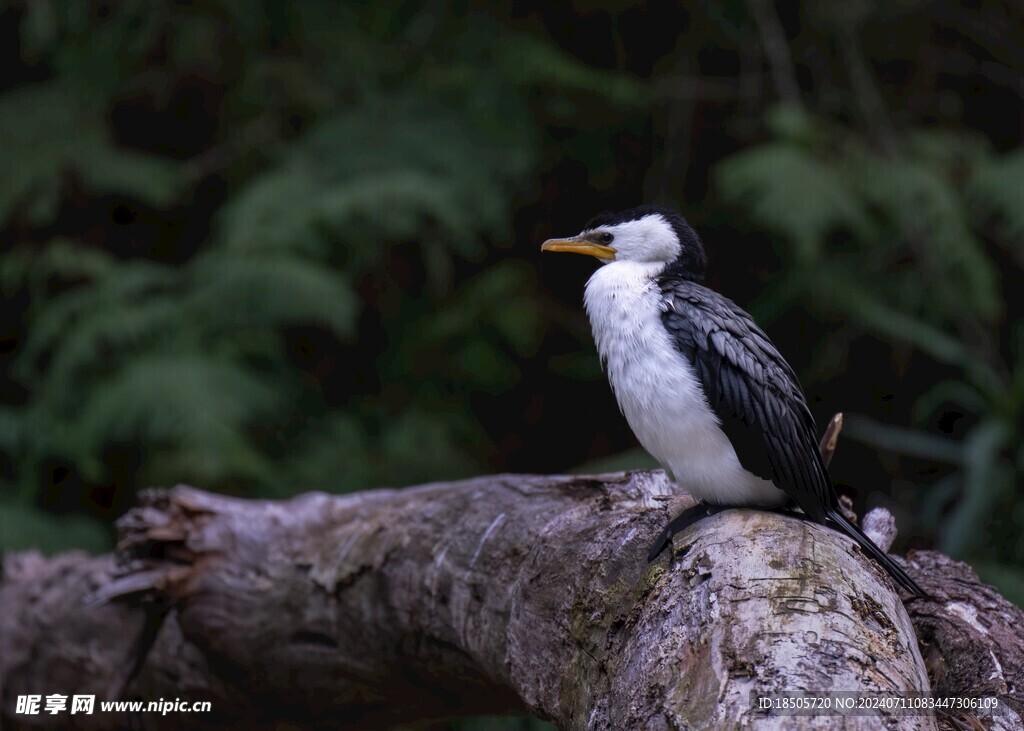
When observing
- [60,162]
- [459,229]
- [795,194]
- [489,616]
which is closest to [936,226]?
[795,194]

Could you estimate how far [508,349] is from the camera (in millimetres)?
3502

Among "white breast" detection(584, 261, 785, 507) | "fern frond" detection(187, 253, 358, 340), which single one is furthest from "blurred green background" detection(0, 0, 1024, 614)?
"white breast" detection(584, 261, 785, 507)

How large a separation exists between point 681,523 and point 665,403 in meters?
0.17

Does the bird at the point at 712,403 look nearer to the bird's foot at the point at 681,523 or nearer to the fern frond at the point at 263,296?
the bird's foot at the point at 681,523

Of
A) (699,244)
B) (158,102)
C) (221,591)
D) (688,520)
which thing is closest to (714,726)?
(688,520)

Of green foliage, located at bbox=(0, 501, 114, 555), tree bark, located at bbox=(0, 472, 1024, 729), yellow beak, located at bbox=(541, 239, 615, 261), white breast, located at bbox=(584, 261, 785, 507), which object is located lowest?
green foliage, located at bbox=(0, 501, 114, 555)

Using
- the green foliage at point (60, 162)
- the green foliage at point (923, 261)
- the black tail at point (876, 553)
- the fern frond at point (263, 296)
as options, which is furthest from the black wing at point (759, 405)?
the green foliage at point (60, 162)

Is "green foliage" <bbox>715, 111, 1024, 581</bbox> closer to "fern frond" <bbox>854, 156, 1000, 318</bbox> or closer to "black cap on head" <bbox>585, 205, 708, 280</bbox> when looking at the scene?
Answer: "fern frond" <bbox>854, 156, 1000, 318</bbox>

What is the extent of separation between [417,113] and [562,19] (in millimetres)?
727

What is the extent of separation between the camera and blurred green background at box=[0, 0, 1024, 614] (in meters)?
3.00

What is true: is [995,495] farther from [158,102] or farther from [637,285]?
[158,102]

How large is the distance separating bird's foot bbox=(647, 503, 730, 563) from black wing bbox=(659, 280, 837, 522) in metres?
0.08

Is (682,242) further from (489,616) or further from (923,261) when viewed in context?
(923,261)

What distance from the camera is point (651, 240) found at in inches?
62.9
